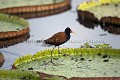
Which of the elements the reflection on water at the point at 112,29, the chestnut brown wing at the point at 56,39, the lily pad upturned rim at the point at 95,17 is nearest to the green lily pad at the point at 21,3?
the lily pad upturned rim at the point at 95,17

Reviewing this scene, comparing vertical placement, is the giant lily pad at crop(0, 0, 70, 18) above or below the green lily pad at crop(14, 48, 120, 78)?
above

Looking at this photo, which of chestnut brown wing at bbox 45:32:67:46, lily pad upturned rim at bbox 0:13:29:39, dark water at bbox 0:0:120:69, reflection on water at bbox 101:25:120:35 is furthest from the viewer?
reflection on water at bbox 101:25:120:35

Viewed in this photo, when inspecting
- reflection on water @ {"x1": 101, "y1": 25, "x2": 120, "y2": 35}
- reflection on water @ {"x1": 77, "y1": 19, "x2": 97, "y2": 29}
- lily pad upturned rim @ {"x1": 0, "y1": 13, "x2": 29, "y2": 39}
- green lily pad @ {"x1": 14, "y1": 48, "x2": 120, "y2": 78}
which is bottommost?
green lily pad @ {"x1": 14, "y1": 48, "x2": 120, "y2": 78}

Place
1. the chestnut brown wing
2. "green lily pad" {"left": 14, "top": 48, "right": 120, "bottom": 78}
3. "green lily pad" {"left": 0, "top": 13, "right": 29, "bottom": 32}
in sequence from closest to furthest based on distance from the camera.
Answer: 1. "green lily pad" {"left": 14, "top": 48, "right": 120, "bottom": 78}
2. the chestnut brown wing
3. "green lily pad" {"left": 0, "top": 13, "right": 29, "bottom": 32}

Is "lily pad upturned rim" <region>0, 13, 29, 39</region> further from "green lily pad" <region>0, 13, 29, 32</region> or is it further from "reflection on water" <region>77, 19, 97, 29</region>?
"reflection on water" <region>77, 19, 97, 29</region>

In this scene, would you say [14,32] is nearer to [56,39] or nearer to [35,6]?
[56,39]

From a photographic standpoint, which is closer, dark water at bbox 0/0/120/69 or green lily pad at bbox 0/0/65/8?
dark water at bbox 0/0/120/69

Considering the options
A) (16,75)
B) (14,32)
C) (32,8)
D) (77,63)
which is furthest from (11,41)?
(32,8)

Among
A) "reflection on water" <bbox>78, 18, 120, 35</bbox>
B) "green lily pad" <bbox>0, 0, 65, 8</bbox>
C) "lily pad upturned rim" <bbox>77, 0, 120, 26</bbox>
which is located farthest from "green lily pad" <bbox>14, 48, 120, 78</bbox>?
"green lily pad" <bbox>0, 0, 65, 8</bbox>
